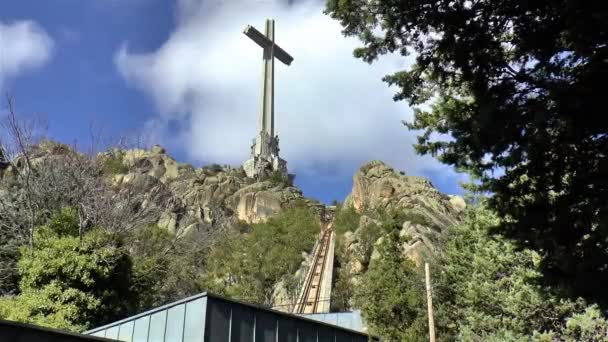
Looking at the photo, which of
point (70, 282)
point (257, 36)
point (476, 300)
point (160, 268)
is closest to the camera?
point (70, 282)

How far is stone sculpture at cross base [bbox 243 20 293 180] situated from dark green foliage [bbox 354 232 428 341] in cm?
5463

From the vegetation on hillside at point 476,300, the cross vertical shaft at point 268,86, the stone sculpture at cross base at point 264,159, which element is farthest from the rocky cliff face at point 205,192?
the vegetation on hillside at point 476,300

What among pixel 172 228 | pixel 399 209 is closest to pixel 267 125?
pixel 172 228

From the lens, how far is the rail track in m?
→ 32.9

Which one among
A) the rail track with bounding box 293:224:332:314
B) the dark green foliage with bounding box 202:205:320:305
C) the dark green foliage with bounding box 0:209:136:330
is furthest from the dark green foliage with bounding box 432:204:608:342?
the dark green foliage with bounding box 202:205:320:305

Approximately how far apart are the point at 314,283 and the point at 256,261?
4884mm

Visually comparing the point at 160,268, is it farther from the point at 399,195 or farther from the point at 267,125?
the point at 267,125

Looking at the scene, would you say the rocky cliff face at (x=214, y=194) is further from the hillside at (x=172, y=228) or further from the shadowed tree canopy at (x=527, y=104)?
the shadowed tree canopy at (x=527, y=104)

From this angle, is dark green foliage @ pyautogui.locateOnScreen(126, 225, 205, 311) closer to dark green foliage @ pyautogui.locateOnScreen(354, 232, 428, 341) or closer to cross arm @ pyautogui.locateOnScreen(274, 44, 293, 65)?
dark green foliage @ pyautogui.locateOnScreen(354, 232, 428, 341)

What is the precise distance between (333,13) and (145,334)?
910cm

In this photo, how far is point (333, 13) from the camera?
9.80 metres

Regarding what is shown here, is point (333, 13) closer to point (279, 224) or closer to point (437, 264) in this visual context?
point (437, 264)

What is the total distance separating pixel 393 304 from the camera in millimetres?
22328

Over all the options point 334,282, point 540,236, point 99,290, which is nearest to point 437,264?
point 334,282
